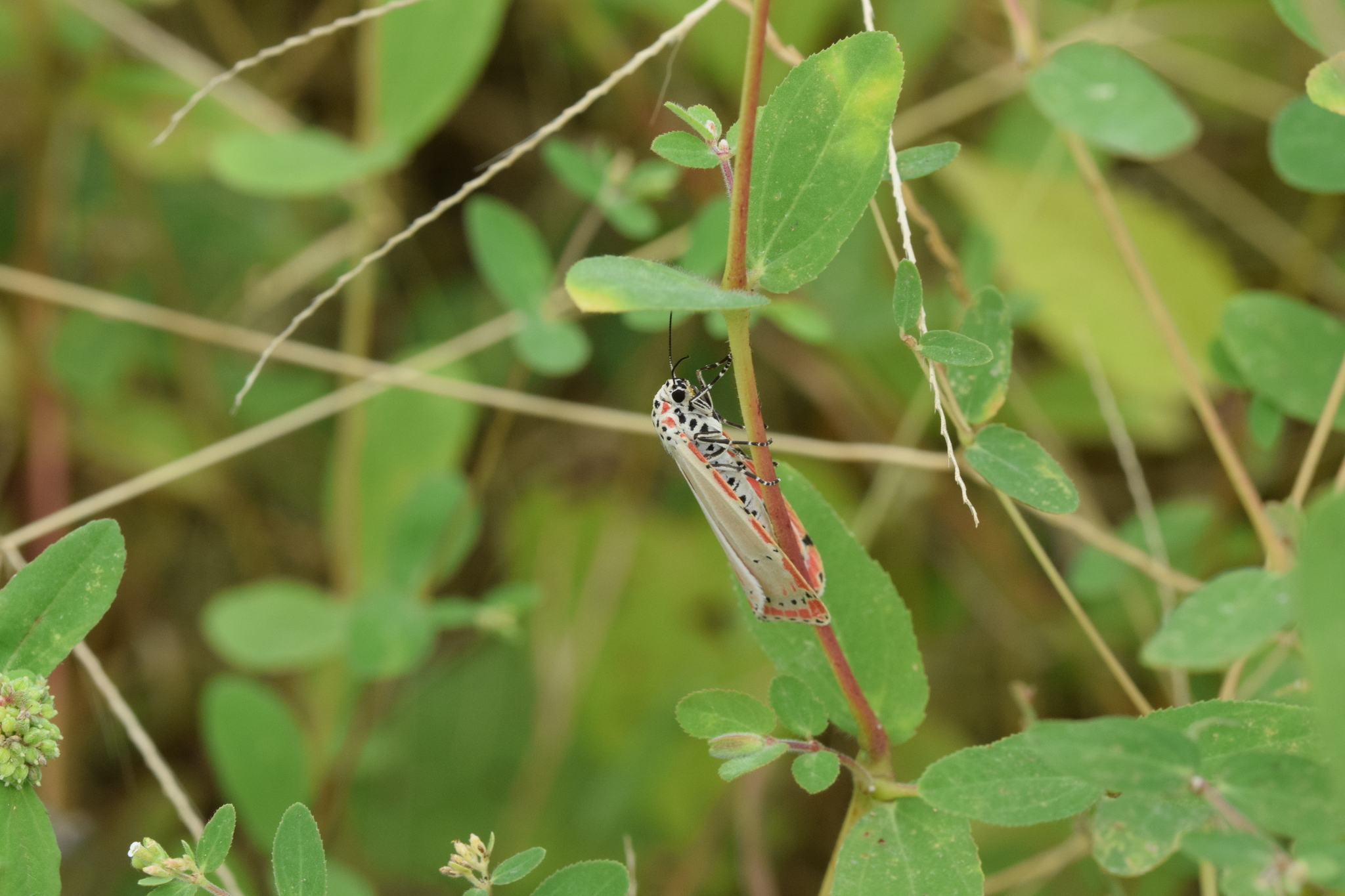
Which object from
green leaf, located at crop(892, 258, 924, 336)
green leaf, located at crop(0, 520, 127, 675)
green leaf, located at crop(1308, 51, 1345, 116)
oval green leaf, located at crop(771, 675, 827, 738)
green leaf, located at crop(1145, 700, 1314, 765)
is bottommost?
green leaf, located at crop(1145, 700, 1314, 765)

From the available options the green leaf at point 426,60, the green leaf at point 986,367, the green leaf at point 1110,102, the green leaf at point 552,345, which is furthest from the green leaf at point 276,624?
the green leaf at point 1110,102

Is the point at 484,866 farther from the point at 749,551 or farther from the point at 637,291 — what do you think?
the point at 637,291

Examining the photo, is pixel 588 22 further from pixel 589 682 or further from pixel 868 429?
pixel 589 682

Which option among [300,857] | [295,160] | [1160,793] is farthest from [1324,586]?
[295,160]

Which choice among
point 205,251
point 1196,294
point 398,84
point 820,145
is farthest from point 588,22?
point 820,145

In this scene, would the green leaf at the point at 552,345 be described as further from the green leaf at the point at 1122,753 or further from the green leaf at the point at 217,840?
the green leaf at the point at 1122,753

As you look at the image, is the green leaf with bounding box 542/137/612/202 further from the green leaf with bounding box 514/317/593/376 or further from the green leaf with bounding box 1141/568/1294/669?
the green leaf with bounding box 1141/568/1294/669

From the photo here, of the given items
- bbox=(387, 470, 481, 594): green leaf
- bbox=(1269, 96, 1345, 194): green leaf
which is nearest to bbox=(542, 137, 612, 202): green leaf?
bbox=(387, 470, 481, 594): green leaf
